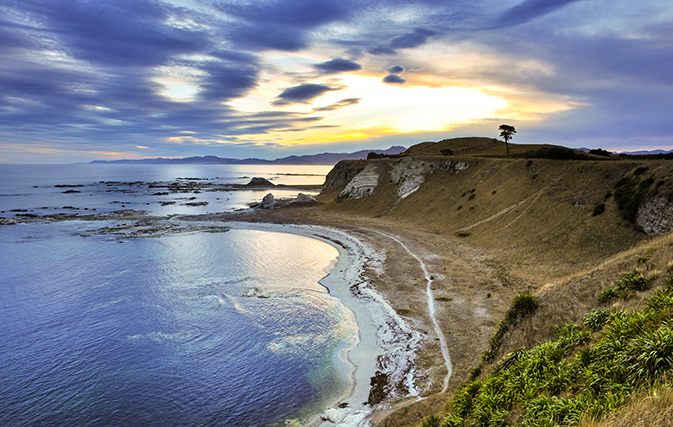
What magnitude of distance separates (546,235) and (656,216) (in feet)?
23.6

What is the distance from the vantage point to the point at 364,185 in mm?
67562

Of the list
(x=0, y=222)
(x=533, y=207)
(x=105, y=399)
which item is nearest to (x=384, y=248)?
(x=533, y=207)

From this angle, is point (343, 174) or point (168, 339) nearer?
point (168, 339)

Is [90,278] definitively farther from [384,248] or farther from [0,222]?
[0,222]

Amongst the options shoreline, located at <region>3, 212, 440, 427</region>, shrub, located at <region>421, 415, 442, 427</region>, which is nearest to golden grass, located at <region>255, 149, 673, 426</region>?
shoreline, located at <region>3, 212, 440, 427</region>

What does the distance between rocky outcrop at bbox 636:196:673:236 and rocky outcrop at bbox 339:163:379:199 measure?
150ft

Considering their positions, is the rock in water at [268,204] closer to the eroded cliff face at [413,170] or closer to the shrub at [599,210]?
the eroded cliff face at [413,170]

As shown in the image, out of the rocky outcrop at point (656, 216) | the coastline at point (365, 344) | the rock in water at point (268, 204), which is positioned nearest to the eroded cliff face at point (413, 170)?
the rock in water at point (268, 204)

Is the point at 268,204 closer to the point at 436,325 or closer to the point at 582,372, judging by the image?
the point at 436,325

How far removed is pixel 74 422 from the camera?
1259cm

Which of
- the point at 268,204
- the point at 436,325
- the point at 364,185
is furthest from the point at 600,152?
the point at 268,204

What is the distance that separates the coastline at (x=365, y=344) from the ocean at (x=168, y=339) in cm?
63

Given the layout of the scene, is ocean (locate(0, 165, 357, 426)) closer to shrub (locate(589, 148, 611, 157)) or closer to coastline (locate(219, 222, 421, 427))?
coastline (locate(219, 222, 421, 427))

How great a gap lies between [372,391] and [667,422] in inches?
413
